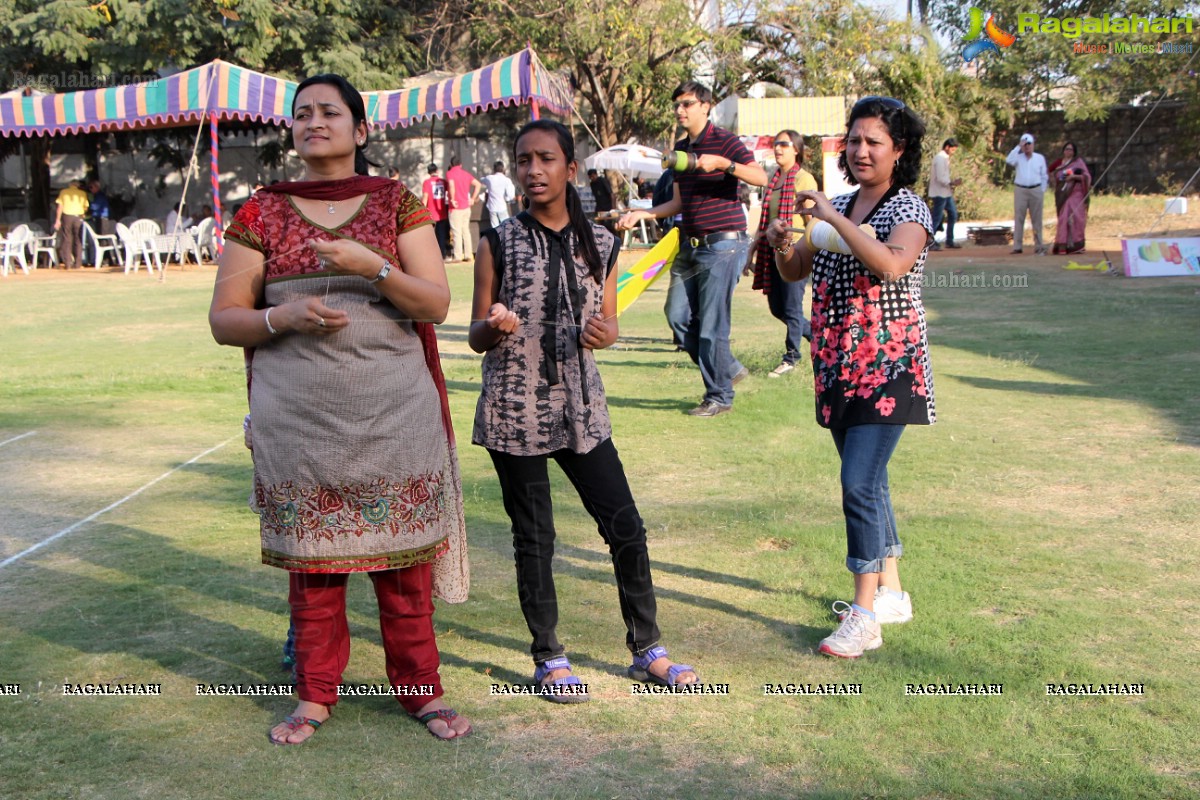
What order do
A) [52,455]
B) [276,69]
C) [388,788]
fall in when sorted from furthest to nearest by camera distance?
1. [276,69]
2. [52,455]
3. [388,788]

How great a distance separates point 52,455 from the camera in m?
7.07

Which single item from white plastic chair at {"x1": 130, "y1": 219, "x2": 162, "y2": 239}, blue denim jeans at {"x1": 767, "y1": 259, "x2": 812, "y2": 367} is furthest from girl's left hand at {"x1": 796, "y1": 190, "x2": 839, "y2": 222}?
white plastic chair at {"x1": 130, "y1": 219, "x2": 162, "y2": 239}

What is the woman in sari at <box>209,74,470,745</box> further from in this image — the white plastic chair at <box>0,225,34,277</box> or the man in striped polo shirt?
the white plastic chair at <box>0,225,34,277</box>

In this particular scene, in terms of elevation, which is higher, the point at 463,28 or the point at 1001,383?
the point at 463,28

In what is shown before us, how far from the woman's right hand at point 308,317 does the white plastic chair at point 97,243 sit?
69.8 feet

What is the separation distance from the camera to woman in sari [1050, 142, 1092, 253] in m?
18.5

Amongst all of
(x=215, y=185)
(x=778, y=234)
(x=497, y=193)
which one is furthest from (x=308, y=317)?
(x=215, y=185)

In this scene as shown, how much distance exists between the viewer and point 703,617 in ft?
14.1

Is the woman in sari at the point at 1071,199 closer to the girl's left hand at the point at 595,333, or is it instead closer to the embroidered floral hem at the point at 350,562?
the girl's left hand at the point at 595,333

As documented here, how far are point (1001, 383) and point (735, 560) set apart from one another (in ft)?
14.9

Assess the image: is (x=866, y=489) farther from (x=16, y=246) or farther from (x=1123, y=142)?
(x=1123, y=142)

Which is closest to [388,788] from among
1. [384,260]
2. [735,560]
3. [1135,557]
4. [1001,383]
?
[384,260]

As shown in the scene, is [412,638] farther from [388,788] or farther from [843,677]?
[843,677]

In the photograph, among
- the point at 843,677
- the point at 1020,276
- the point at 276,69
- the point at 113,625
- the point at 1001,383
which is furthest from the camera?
the point at 276,69
